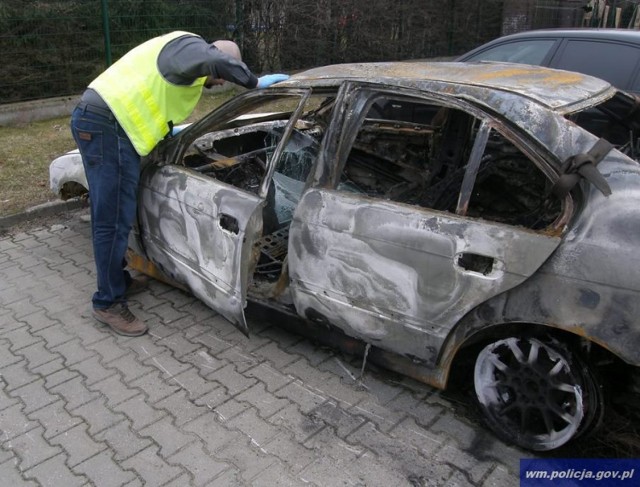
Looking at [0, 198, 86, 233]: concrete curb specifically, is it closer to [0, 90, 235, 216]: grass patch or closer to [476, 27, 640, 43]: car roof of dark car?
[0, 90, 235, 216]: grass patch

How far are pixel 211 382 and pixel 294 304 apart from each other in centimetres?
61

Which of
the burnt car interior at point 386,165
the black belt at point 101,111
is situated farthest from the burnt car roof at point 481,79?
the black belt at point 101,111

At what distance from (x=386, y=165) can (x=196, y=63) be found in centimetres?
150

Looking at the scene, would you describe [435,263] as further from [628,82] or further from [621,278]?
[628,82]

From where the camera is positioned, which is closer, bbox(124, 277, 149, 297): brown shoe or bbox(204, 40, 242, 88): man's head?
bbox(204, 40, 242, 88): man's head

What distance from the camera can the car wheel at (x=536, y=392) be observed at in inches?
92.1

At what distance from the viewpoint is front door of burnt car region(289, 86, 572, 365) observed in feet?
7.64

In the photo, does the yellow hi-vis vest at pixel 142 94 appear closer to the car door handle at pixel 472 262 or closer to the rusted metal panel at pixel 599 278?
the car door handle at pixel 472 262

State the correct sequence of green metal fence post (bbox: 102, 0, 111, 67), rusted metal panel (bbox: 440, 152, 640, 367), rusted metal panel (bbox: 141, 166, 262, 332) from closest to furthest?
rusted metal panel (bbox: 440, 152, 640, 367), rusted metal panel (bbox: 141, 166, 262, 332), green metal fence post (bbox: 102, 0, 111, 67)

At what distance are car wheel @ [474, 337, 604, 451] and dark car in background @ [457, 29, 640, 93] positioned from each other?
3.41 meters

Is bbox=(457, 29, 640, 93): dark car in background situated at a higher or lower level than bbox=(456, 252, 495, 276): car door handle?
higher

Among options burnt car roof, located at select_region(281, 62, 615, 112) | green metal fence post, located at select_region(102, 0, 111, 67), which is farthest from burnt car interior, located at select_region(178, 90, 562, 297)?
green metal fence post, located at select_region(102, 0, 111, 67)

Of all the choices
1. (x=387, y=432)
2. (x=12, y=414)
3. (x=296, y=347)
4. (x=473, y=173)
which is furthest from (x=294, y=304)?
(x=12, y=414)

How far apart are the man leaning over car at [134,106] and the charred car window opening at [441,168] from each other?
95cm
